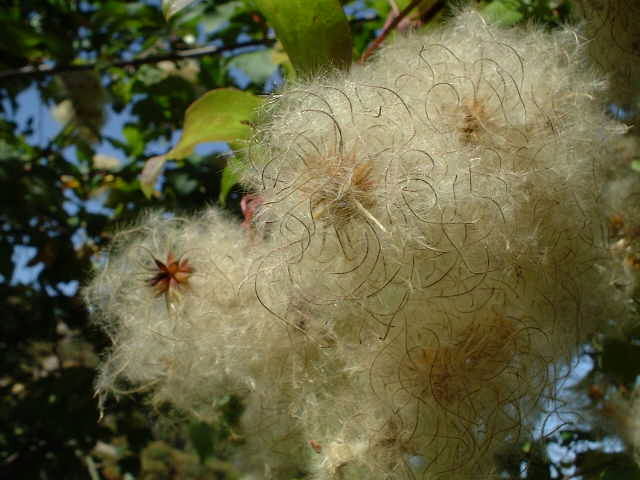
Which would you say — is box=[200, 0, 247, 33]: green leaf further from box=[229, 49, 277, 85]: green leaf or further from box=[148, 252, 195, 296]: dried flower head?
box=[148, 252, 195, 296]: dried flower head

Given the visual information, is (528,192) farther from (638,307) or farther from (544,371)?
(638,307)

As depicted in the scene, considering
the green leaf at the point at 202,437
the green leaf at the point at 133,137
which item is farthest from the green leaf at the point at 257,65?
the green leaf at the point at 202,437

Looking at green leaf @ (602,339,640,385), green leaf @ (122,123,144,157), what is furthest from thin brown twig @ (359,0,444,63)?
green leaf @ (122,123,144,157)

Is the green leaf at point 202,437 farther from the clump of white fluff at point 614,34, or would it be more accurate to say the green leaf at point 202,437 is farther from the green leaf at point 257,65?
the clump of white fluff at point 614,34

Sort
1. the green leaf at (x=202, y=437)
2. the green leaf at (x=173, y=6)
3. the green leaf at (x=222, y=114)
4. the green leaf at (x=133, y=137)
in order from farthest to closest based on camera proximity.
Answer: the green leaf at (x=133, y=137), the green leaf at (x=202, y=437), the green leaf at (x=222, y=114), the green leaf at (x=173, y=6)

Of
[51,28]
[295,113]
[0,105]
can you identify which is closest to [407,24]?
[295,113]
